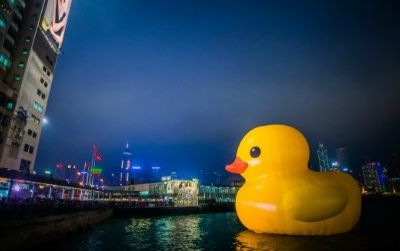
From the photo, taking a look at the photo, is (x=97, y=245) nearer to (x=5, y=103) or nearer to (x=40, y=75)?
(x=5, y=103)

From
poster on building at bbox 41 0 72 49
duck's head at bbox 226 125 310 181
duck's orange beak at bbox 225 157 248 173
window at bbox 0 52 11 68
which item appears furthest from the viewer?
poster on building at bbox 41 0 72 49

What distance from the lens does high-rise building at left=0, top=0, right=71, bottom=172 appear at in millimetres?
48875

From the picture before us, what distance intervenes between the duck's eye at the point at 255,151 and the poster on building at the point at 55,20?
65.4 metres

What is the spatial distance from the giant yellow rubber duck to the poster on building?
216 ft

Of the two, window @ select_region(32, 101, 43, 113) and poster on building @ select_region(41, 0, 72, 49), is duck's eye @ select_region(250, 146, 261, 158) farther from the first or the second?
poster on building @ select_region(41, 0, 72, 49)

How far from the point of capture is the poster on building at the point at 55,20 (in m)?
63.1

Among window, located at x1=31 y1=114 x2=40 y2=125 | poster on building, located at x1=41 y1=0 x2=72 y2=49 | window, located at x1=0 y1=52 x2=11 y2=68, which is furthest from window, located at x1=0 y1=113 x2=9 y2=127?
poster on building, located at x1=41 y1=0 x2=72 y2=49

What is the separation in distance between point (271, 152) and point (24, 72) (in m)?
56.6

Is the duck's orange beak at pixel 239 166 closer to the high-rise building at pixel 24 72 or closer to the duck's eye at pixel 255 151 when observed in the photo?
the duck's eye at pixel 255 151

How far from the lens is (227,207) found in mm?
66812

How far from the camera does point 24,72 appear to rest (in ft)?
177

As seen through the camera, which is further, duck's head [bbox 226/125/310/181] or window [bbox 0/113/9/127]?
window [bbox 0/113/9/127]

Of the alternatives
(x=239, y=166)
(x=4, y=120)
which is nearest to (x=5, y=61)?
(x=4, y=120)

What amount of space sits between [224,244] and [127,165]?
15255 centimetres
